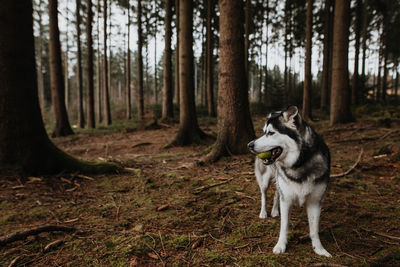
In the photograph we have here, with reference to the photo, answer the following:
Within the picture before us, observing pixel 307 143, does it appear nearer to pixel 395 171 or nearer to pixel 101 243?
pixel 101 243

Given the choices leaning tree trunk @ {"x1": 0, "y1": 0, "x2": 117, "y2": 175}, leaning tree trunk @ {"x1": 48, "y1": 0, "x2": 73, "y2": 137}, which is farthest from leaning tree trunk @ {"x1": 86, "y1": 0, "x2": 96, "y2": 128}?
leaning tree trunk @ {"x1": 0, "y1": 0, "x2": 117, "y2": 175}

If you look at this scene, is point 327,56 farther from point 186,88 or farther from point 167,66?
point 186,88

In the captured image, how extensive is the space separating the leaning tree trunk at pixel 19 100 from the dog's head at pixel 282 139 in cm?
477

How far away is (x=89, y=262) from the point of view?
252 cm

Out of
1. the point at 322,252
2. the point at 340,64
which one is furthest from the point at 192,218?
the point at 340,64

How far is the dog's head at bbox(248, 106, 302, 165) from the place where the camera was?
7.86 feet

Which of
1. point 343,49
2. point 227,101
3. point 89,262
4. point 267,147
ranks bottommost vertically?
point 89,262

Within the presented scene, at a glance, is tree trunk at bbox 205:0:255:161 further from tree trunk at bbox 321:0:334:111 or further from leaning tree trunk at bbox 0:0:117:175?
tree trunk at bbox 321:0:334:111

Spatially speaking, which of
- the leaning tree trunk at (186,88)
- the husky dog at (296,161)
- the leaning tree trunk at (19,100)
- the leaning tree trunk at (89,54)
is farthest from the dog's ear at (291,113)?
the leaning tree trunk at (89,54)

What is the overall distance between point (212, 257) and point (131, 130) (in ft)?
43.8

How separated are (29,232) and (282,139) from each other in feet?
10.8

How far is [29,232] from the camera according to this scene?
2871mm

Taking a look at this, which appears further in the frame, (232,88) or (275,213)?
(232,88)

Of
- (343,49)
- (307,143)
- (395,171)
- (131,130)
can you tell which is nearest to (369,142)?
(395,171)
